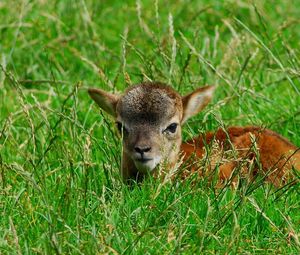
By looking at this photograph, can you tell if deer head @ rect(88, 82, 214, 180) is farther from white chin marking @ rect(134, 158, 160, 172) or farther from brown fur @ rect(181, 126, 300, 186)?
brown fur @ rect(181, 126, 300, 186)

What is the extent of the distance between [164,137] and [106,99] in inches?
24.6

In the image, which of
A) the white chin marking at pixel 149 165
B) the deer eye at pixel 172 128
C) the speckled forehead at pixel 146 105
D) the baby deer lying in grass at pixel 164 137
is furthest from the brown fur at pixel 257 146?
the white chin marking at pixel 149 165

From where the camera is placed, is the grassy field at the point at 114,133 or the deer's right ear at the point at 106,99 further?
the deer's right ear at the point at 106,99

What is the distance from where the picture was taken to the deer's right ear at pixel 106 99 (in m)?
8.04

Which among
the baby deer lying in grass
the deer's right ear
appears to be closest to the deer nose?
the baby deer lying in grass

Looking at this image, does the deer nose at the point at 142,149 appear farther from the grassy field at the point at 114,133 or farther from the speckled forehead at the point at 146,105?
the speckled forehead at the point at 146,105

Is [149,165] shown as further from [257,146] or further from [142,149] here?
[257,146]

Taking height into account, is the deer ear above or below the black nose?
above

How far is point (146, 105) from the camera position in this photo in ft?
25.0

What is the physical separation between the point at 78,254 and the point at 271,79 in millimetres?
4305

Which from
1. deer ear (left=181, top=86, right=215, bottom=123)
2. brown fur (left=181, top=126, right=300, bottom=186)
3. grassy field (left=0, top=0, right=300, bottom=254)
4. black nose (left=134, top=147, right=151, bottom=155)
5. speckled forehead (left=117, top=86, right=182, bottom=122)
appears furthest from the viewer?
deer ear (left=181, top=86, right=215, bottom=123)

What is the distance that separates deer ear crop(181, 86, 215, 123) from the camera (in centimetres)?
803

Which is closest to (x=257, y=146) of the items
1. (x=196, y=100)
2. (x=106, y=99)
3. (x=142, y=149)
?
(x=196, y=100)

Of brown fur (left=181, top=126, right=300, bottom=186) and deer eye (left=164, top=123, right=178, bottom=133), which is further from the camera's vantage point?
Result: brown fur (left=181, top=126, right=300, bottom=186)
